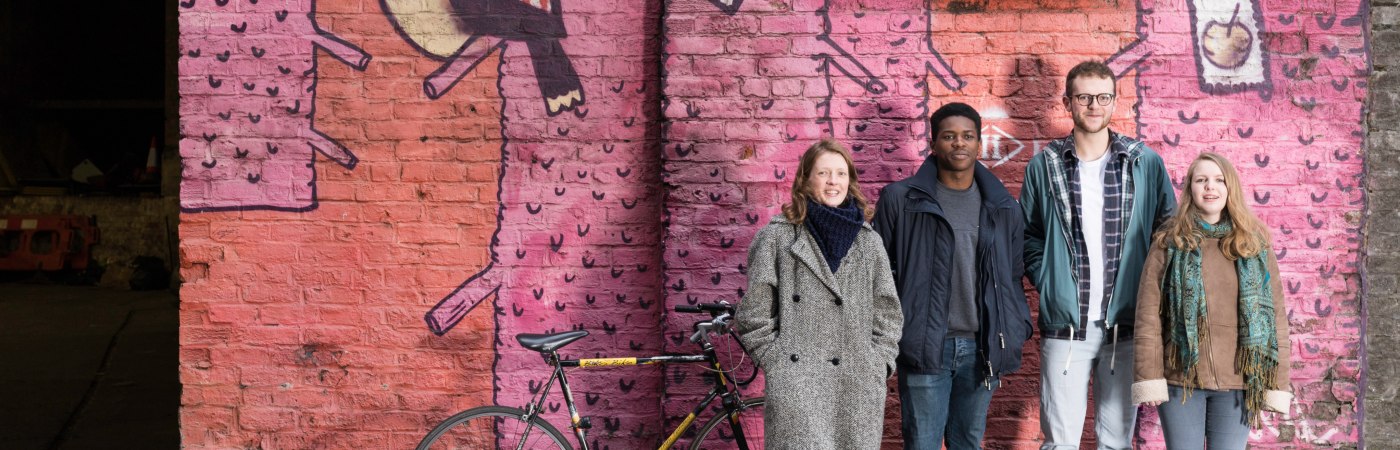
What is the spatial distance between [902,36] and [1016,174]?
0.80 metres

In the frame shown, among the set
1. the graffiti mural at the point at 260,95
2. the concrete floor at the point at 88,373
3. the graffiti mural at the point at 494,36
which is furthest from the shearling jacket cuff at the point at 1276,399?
the concrete floor at the point at 88,373

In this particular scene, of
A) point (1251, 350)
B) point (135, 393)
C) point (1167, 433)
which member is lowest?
point (135, 393)

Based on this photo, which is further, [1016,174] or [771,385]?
[1016,174]

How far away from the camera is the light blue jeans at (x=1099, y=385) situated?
354cm

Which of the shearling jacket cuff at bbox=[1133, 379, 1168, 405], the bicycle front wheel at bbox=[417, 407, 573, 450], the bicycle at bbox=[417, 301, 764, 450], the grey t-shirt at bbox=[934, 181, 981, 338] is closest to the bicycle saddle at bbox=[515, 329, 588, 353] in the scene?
the bicycle at bbox=[417, 301, 764, 450]

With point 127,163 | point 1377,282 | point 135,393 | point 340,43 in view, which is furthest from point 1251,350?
point 127,163

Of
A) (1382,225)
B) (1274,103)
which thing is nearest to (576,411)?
(1274,103)

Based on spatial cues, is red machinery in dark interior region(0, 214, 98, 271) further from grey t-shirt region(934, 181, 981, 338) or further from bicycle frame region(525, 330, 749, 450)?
grey t-shirt region(934, 181, 981, 338)

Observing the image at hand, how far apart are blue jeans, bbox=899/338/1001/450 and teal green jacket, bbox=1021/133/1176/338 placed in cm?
40

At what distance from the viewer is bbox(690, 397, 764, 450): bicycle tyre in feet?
12.9

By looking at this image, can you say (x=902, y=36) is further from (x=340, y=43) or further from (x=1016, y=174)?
(x=340, y=43)

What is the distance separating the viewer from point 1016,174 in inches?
165

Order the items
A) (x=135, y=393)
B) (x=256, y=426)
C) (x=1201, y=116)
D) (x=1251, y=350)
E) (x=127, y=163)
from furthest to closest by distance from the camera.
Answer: (x=127, y=163) < (x=135, y=393) < (x=256, y=426) < (x=1201, y=116) < (x=1251, y=350)

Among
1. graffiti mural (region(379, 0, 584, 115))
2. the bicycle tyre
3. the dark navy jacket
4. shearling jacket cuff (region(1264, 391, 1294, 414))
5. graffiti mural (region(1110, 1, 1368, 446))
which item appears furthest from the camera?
graffiti mural (region(379, 0, 584, 115))
